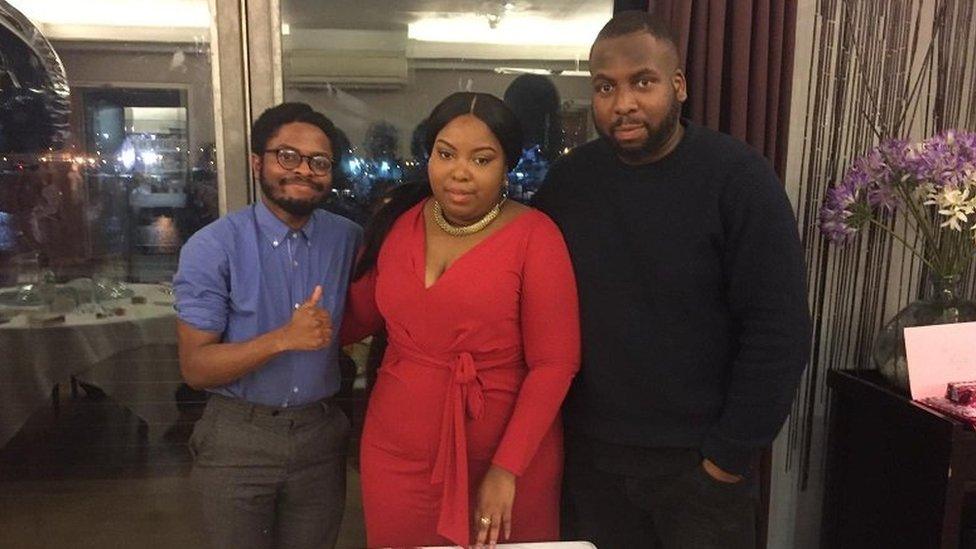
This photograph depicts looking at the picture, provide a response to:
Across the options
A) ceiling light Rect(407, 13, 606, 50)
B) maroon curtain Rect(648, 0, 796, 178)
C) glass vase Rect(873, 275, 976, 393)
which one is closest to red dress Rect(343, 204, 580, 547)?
maroon curtain Rect(648, 0, 796, 178)

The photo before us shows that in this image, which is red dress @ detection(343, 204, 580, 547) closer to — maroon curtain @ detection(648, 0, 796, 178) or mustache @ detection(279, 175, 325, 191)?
mustache @ detection(279, 175, 325, 191)

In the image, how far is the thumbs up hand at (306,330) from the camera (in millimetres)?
1307

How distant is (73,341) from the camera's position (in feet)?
6.95

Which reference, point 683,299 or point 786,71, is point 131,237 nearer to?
point 683,299

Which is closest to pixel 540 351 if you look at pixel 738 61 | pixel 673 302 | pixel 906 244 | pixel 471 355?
pixel 471 355

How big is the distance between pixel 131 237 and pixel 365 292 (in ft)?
3.12

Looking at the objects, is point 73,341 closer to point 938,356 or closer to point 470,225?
point 470,225

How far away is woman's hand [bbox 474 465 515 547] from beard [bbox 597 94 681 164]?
626 mm

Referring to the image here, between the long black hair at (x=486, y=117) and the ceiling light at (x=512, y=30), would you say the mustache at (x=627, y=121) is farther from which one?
the ceiling light at (x=512, y=30)

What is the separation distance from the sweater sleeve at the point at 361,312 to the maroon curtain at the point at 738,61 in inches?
35.1

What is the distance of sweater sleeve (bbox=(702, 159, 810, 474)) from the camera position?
1254 millimetres

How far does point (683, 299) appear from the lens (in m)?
1.32

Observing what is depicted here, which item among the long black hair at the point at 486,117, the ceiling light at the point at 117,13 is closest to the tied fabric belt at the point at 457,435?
the long black hair at the point at 486,117

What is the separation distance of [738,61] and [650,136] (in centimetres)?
58
